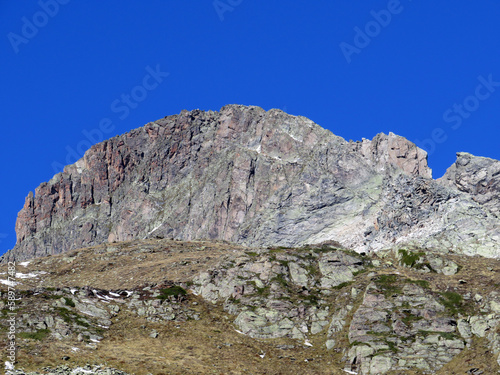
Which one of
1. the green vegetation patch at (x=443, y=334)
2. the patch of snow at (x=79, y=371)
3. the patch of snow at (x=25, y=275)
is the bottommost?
the patch of snow at (x=79, y=371)

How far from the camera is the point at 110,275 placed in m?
91.1

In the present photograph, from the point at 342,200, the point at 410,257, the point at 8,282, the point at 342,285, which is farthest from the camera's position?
the point at 342,200

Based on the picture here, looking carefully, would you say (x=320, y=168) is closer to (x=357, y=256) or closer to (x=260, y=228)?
(x=260, y=228)

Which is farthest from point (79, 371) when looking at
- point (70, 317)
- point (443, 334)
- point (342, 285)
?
point (342, 285)

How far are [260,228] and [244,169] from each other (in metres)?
35.9

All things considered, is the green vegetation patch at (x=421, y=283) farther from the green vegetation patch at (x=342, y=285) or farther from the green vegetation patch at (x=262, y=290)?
the green vegetation patch at (x=262, y=290)

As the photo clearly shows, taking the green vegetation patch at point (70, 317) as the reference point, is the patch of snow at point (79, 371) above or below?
below

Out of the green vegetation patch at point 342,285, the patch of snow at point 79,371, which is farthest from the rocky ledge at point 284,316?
the patch of snow at point 79,371

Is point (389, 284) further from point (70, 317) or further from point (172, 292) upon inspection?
point (70, 317)

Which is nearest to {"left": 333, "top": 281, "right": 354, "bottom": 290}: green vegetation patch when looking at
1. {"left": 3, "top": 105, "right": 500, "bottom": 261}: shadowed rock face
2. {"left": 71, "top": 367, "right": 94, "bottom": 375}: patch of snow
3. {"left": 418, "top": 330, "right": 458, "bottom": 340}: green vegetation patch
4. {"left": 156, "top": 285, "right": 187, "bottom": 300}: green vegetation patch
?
{"left": 418, "top": 330, "right": 458, "bottom": 340}: green vegetation patch

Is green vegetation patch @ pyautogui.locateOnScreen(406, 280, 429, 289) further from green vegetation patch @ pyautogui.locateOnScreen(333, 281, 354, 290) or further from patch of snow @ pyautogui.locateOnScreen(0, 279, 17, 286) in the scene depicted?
patch of snow @ pyautogui.locateOnScreen(0, 279, 17, 286)

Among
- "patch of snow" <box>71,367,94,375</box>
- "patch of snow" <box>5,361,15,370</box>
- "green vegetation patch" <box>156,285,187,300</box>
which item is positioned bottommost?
"patch of snow" <box>5,361,15,370</box>

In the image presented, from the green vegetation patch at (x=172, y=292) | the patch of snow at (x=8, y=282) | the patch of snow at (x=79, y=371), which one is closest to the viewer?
the patch of snow at (x=79, y=371)

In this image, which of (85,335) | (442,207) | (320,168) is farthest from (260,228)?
(85,335)
